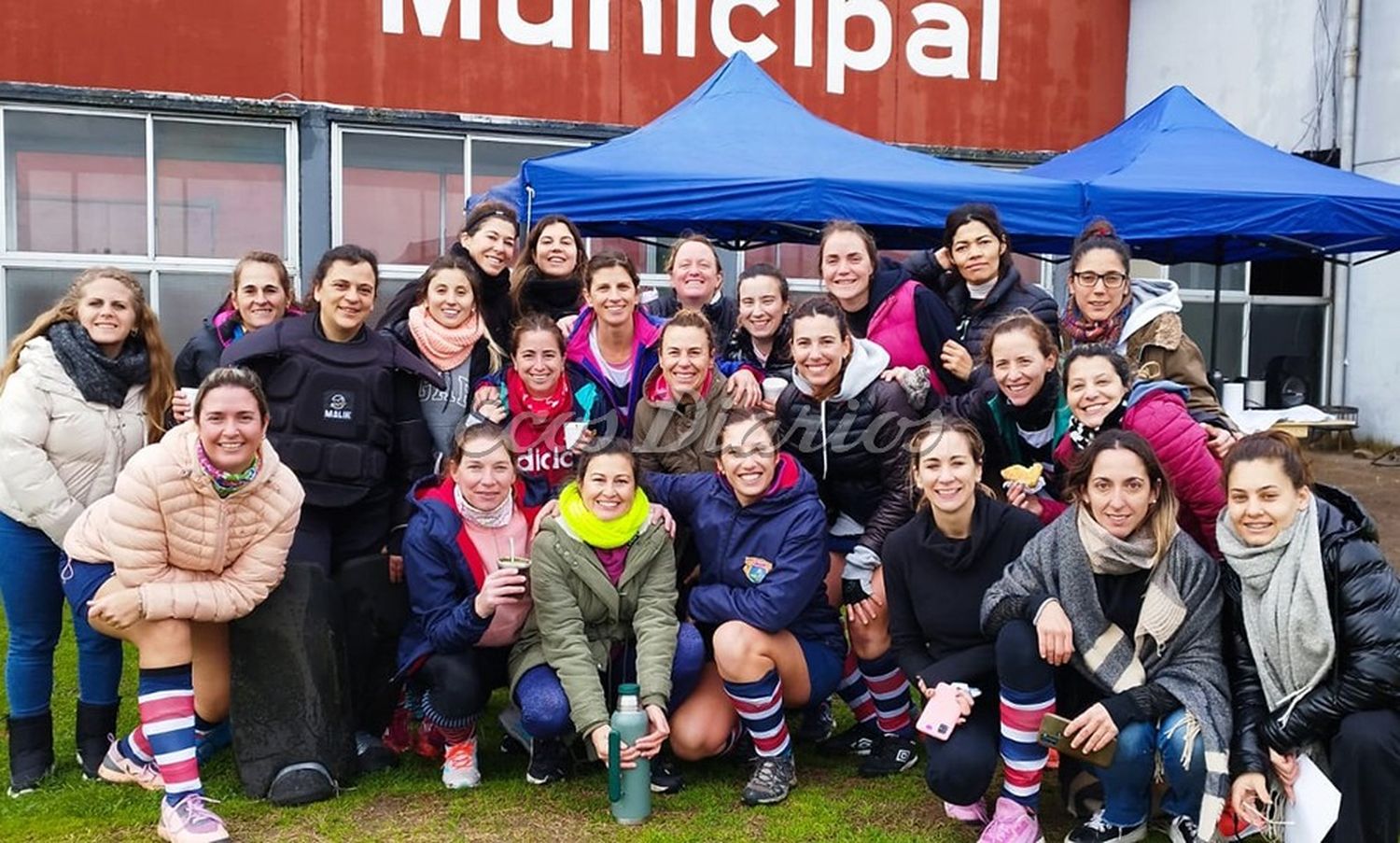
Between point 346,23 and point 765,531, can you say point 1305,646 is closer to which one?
point 765,531

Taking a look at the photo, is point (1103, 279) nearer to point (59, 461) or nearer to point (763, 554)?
point (763, 554)

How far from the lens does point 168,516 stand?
3.04 metres

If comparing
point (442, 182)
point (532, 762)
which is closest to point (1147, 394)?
point (532, 762)

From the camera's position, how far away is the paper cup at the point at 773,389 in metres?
3.65

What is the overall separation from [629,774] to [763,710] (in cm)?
42

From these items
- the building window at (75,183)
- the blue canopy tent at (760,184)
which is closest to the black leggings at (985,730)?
the blue canopy tent at (760,184)

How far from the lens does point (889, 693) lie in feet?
11.6

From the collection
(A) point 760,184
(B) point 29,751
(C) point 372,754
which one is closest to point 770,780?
(C) point 372,754

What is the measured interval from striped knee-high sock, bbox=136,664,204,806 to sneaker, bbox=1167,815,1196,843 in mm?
2526

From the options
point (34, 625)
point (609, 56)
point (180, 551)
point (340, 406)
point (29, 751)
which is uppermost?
point (609, 56)

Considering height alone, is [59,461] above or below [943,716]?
above

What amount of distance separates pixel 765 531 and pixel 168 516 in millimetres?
1605

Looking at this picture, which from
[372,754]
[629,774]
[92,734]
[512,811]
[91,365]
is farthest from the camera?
[372,754]

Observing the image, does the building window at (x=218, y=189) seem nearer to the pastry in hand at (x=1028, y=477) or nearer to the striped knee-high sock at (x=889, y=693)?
the striped knee-high sock at (x=889, y=693)
